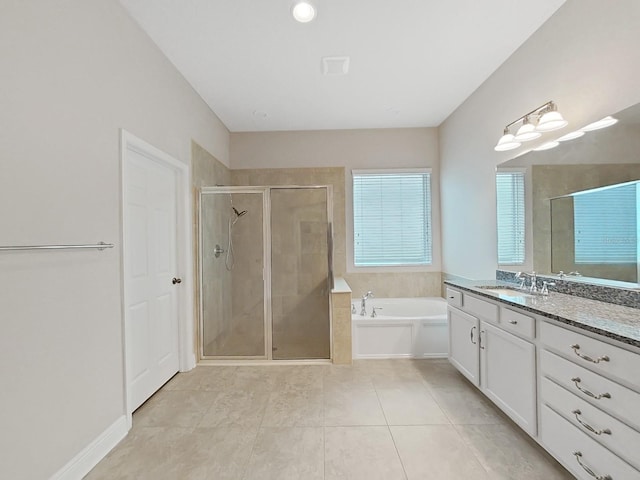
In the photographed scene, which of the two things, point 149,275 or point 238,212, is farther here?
point 238,212

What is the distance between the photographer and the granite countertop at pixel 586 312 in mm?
1227

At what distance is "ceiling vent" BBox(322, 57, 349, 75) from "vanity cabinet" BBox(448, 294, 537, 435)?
212cm

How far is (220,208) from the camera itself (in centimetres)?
324

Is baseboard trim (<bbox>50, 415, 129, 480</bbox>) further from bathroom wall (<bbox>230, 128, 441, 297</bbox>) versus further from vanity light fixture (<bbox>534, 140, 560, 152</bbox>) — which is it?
vanity light fixture (<bbox>534, 140, 560, 152</bbox>)

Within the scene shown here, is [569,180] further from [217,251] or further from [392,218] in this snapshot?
[217,251]

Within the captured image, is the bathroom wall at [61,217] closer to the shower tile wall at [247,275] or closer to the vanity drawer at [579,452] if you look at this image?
the shower tile wall at [247,275]

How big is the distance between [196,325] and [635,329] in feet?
→ 10.3

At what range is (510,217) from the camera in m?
2.59

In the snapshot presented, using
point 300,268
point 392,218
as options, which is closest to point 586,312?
point 300,268

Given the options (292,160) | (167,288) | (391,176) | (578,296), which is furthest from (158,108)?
(578,296)

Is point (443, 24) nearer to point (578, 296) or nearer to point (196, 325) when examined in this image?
point (578, 296)

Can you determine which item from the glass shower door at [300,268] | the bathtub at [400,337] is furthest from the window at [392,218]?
the bathtub at [400,337]

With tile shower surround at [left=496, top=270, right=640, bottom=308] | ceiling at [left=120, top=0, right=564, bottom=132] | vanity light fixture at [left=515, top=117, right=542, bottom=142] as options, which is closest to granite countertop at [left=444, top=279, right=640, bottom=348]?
tile shower surround at [left=496, top=270, right=640, bottom=308]

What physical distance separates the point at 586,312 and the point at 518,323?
1.04 feet
